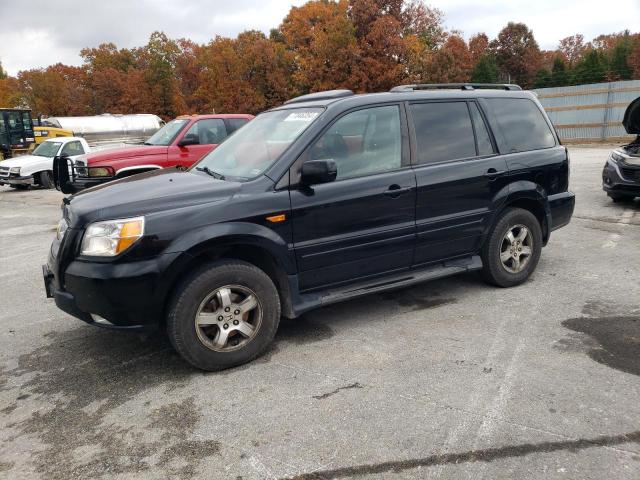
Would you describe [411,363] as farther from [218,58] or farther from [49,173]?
[218,58]

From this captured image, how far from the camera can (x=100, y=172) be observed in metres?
9.34

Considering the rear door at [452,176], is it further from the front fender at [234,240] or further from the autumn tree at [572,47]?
the autumn tree at [572,47]

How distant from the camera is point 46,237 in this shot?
866cm

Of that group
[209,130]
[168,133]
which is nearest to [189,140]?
[209,130]

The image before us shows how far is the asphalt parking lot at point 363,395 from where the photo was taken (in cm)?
261

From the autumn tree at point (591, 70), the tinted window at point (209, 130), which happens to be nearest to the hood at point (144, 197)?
the tinted window at point (209, 130)

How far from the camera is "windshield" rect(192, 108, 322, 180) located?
3.96 metres

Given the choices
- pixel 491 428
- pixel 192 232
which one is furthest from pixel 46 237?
pixel 491 428

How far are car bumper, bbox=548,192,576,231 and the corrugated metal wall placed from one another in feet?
68.9

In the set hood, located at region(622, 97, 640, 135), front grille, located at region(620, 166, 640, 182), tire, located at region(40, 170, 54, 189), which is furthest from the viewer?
tire, located at region(40, 170, 54, 189)

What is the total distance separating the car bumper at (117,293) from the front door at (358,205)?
1.06 meters

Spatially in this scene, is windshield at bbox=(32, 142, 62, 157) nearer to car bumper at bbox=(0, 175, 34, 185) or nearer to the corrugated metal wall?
car bumper at bbox=(0, 175, 34, 185)

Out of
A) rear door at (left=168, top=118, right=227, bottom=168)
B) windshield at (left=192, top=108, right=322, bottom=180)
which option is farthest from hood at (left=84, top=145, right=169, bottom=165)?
windshield at (left=192, top=108, right=322, bottom=180)

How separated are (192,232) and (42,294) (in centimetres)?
309
